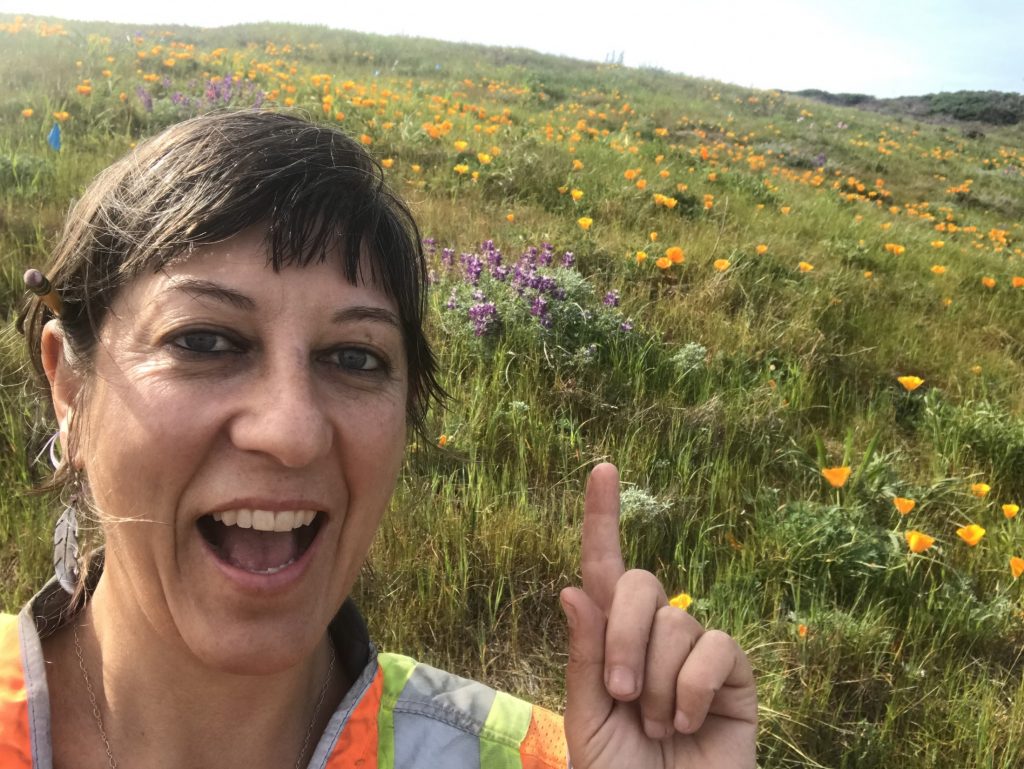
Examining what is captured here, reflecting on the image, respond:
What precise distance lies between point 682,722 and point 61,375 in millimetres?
1208

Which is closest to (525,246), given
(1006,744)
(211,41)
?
(1006,744)

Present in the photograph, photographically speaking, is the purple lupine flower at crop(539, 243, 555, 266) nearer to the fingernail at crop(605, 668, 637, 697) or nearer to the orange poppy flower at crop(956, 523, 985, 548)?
the orange poppy flower at crop(956, 523, 985, 548)

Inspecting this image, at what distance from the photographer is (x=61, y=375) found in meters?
1.24

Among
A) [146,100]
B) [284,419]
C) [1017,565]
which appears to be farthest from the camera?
[146,100]

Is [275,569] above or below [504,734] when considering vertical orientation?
above

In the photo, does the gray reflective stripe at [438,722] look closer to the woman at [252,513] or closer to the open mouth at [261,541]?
the woman at [252,513]

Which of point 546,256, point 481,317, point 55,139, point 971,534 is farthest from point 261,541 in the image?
point 55,139

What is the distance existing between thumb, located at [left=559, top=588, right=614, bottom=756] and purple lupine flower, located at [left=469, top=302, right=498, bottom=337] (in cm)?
195

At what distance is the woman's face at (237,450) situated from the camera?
102 centimetres

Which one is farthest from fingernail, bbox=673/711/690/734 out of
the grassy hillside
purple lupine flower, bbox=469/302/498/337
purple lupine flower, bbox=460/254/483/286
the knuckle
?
the grassy hillside

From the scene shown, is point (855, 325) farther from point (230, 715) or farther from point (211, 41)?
point (211, 41)

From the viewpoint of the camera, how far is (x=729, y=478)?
2.64 meters

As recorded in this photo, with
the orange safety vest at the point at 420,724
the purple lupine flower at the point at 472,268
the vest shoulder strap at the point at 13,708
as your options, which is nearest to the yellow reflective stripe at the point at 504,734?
the orange safety vest at the point at 420,724

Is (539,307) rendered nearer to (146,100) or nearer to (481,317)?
(481,317)
